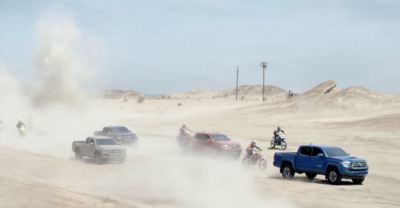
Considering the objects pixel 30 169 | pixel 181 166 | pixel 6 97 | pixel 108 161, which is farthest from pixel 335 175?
pixel 6 97

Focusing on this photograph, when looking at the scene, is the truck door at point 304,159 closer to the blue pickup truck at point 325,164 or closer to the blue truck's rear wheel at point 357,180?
the blue pickup truck at point 325,164

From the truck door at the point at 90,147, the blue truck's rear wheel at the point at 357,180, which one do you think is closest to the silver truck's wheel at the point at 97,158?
the truck door at the point at 90,147

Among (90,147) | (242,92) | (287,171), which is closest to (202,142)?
(90,147)

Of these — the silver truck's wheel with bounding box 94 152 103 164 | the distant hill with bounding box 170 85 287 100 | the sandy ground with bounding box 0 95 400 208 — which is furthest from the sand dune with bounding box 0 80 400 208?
the distant hill with bounding box 170 85 287 100

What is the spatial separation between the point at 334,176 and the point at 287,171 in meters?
2.68

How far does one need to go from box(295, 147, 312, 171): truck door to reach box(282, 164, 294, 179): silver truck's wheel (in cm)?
36

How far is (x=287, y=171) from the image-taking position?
23.2 meters

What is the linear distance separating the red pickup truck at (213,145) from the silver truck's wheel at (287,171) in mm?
6529

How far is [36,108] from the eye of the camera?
71.4 m

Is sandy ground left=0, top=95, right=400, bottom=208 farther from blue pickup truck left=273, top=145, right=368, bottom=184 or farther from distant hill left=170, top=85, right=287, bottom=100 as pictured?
distant hill left=170, top=85, right=287, bottom=100

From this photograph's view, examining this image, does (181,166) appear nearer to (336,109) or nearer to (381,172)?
(381,172)

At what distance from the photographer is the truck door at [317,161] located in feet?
70.8

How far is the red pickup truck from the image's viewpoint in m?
29.7

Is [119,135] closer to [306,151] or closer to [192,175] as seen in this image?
[192,175]
